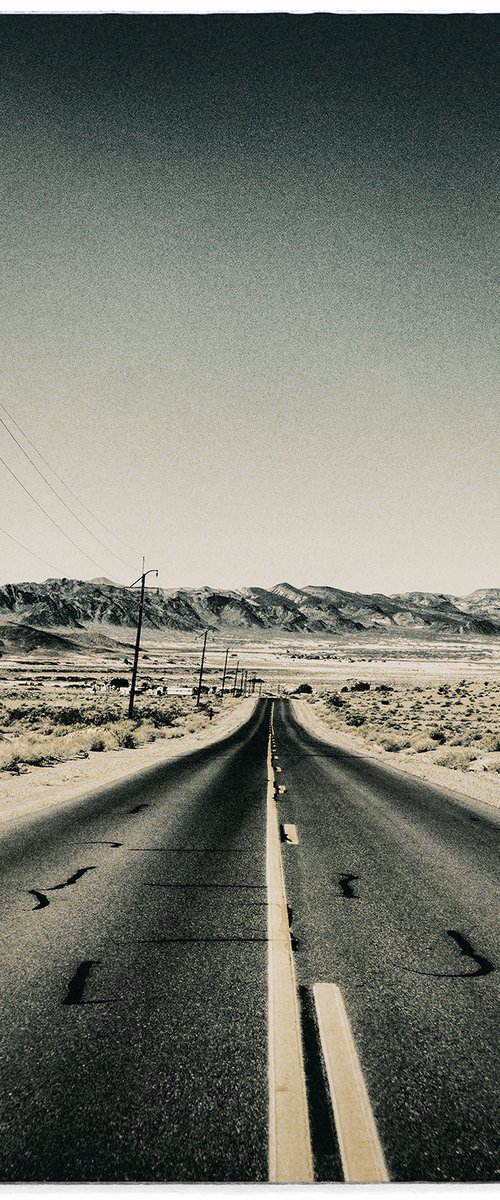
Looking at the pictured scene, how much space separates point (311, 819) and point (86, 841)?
4.24 meters

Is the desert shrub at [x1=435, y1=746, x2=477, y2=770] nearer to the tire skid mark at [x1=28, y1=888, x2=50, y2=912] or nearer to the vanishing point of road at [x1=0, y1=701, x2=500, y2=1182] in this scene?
the vanishing point of road at [x1=0, y1=701, x2=500, y2=1182]

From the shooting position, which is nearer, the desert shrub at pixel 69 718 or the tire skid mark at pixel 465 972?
the tire skid mark at pixel 465 972

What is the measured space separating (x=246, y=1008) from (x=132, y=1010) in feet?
2.45

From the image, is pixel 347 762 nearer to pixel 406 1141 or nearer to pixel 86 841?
pixel 86 841

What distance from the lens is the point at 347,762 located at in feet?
72.8

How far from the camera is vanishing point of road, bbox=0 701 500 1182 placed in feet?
9.01

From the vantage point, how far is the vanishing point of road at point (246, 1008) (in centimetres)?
275

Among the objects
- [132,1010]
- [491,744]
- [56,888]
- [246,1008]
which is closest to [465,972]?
[246,1008]

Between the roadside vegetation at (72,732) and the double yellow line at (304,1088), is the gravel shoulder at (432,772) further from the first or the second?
the double yellow line at (304,1088)

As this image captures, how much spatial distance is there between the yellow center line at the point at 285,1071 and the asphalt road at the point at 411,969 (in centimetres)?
7

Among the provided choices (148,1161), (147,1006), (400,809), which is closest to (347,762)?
(400,809)

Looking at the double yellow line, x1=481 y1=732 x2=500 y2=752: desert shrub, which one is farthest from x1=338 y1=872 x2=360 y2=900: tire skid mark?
x1=481 y1=732 x2=500 y2=752: desert shrub

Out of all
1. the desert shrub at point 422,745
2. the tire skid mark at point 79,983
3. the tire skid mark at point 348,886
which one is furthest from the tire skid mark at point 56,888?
the desert shrub at point 422,745

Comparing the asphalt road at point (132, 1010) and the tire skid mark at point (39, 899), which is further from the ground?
the asphalt road at point (132, 1010)
